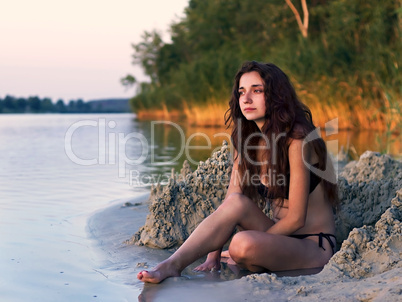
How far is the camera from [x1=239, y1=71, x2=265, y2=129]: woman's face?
295 centimetres

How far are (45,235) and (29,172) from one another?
162 inches

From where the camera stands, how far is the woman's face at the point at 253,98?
9.67 feet

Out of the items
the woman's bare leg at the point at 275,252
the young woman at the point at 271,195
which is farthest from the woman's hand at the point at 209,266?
the woman's bare leg at the point at 275,252

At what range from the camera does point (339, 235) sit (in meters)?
3.73

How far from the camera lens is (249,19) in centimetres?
3031

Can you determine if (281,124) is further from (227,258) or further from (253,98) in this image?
(227,258)

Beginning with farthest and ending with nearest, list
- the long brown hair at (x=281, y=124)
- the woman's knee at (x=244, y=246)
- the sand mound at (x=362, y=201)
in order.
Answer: the sand mound at (x=362, y=201), the long brown hair at (x=281, y=124), the woman's knee at (x=244, y=246)

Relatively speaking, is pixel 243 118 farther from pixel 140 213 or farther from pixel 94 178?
pixel 94 178

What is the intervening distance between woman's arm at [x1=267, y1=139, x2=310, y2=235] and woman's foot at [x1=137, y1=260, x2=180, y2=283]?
601 mm

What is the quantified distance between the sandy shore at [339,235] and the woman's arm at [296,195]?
25 centimetres

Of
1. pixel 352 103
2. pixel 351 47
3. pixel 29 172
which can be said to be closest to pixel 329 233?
pixel 29 172

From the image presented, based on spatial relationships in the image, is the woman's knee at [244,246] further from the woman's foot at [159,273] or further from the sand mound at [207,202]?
the sand mound at [207,202]

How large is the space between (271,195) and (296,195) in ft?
0.88

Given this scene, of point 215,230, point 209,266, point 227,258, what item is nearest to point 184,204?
point 227,258
